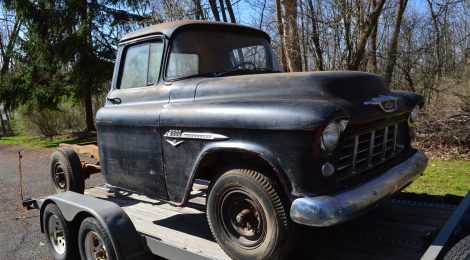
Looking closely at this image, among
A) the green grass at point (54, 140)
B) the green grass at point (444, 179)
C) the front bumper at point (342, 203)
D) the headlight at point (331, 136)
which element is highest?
the headlight at point (331, 136)

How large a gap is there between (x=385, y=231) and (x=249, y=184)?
1295 mm

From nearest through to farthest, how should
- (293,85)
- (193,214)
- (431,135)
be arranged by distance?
(293,85), (193,214), (431,135)

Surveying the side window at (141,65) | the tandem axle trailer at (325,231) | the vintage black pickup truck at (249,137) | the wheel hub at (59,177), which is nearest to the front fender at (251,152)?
the vintage black pickup truck at (249,137)

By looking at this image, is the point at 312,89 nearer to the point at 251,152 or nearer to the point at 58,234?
the point at 251,152

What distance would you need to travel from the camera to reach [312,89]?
2.94 m

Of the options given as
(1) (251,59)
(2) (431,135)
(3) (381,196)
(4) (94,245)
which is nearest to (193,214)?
(4) (94,245)

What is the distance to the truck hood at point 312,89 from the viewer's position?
2.90 meters

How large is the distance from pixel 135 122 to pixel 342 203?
204cm

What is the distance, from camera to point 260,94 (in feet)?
10.3

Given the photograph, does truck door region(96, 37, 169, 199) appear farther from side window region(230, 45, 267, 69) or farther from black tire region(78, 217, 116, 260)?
side window region(230, 45, 267, 69)

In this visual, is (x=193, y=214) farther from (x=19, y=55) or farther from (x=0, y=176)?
(x=19, y=55)

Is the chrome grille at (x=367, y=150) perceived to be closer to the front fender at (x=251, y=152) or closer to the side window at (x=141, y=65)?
the front fender at (x=251, y=152)

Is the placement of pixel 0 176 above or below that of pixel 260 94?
below

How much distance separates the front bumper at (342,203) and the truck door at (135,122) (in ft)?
4.75
